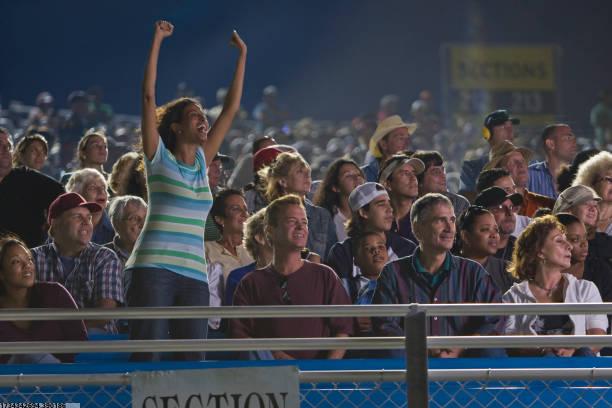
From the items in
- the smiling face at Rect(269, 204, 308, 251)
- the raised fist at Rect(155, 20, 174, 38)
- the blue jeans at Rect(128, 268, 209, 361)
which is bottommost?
the blue jeans at Rect(128, 268, 209, 361)

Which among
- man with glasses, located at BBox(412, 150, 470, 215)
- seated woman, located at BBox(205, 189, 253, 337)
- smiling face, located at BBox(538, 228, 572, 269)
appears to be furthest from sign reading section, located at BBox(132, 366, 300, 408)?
man with glasses, located at BBox(412, 150, 470, 215)

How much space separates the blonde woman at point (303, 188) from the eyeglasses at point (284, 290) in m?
1.58

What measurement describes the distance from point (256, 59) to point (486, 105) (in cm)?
455

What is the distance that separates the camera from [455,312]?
15.9ft

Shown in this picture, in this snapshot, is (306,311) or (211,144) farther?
(211,144)

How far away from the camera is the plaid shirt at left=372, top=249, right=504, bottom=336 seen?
6.56 metres

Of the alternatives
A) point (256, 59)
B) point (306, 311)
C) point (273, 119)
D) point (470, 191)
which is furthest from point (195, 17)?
point (306, 311)

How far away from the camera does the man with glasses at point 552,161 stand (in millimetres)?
10023

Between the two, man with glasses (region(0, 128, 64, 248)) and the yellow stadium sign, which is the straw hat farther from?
the yellow stadium sign

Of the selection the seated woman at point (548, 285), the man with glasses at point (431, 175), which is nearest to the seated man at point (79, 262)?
the seated woman at point (548, 285)

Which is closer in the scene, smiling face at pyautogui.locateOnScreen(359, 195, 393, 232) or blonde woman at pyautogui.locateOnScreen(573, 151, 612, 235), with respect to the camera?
smiling face at pyautogui.locateOnScreen(359, 195, 393, 232)

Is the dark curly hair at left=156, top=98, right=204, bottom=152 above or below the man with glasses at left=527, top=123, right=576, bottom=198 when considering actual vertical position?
below

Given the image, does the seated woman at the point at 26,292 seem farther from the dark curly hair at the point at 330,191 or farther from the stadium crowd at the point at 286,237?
A: the dark curly hair at the point at 330,191

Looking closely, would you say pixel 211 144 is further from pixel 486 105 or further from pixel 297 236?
pixel 486 105
